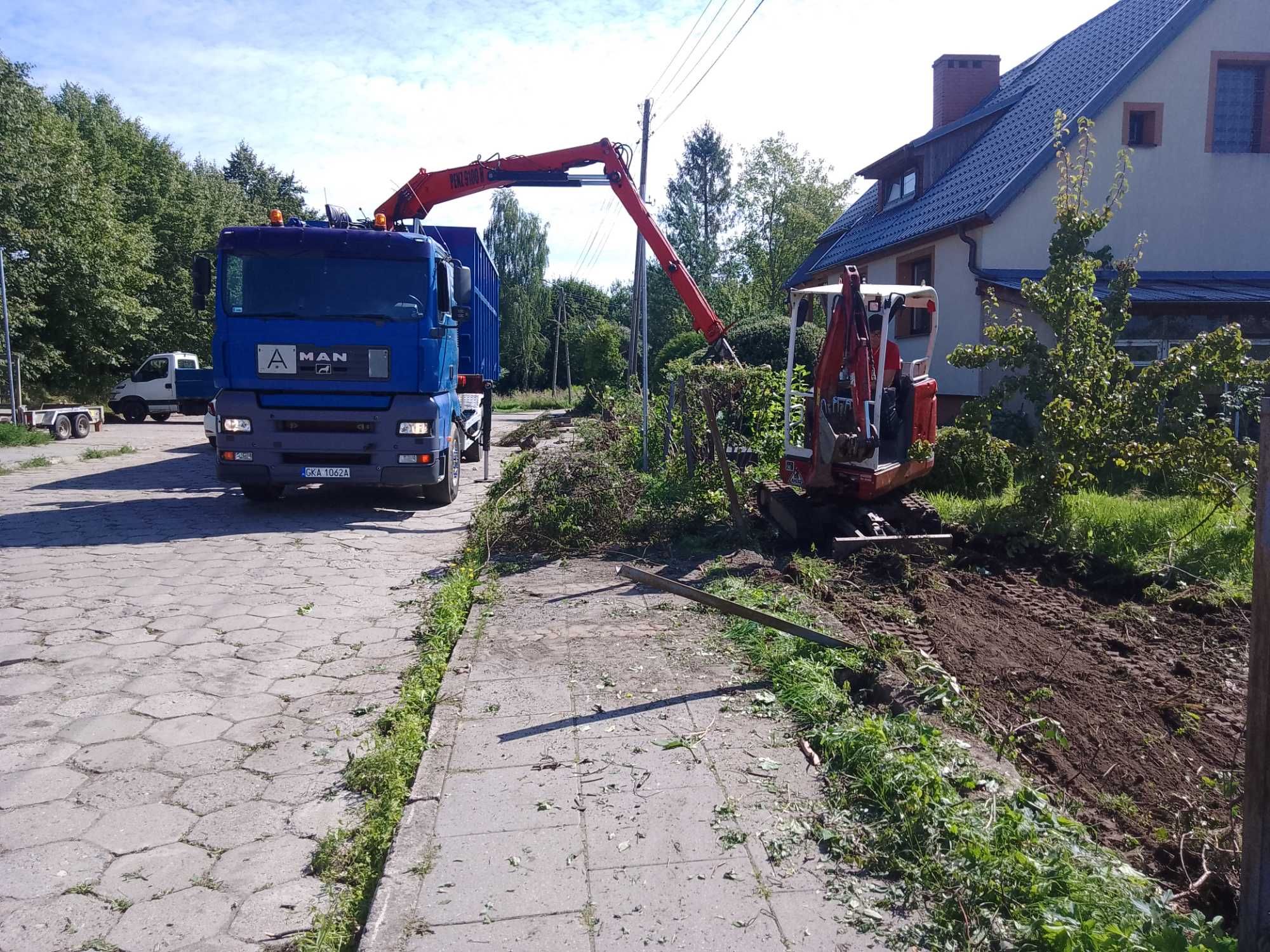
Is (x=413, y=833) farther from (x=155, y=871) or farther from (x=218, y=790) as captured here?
(x=218, y=790)

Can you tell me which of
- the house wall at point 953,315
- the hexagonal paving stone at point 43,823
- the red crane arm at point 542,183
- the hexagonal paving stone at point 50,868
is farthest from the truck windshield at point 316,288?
the house wall at point 953,315

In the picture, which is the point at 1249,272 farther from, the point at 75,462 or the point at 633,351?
the point at 75,462

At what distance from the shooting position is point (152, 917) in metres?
2.98

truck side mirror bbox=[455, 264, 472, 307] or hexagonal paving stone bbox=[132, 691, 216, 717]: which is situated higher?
truck side mirror bbox=[455, 264, 472, 307]

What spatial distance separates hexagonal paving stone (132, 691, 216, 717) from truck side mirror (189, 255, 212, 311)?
21.6 ft

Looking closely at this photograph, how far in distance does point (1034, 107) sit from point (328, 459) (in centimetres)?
1605

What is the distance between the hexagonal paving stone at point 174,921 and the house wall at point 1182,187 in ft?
53.9

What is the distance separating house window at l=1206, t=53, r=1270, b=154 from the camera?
1712cm

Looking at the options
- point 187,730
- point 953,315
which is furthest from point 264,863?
point 953,315

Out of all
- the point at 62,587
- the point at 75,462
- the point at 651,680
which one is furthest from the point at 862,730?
the point at 75,462

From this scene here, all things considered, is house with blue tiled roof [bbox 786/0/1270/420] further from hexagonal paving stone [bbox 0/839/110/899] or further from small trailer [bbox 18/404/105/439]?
small trailer [bbox 18/404/105/439]

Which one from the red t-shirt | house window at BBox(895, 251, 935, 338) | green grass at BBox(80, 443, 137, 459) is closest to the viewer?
the red t-shirt

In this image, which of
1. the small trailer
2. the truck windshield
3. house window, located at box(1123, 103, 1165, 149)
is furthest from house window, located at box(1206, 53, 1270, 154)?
the small trailer

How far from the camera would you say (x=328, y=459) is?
1027 centimetres
